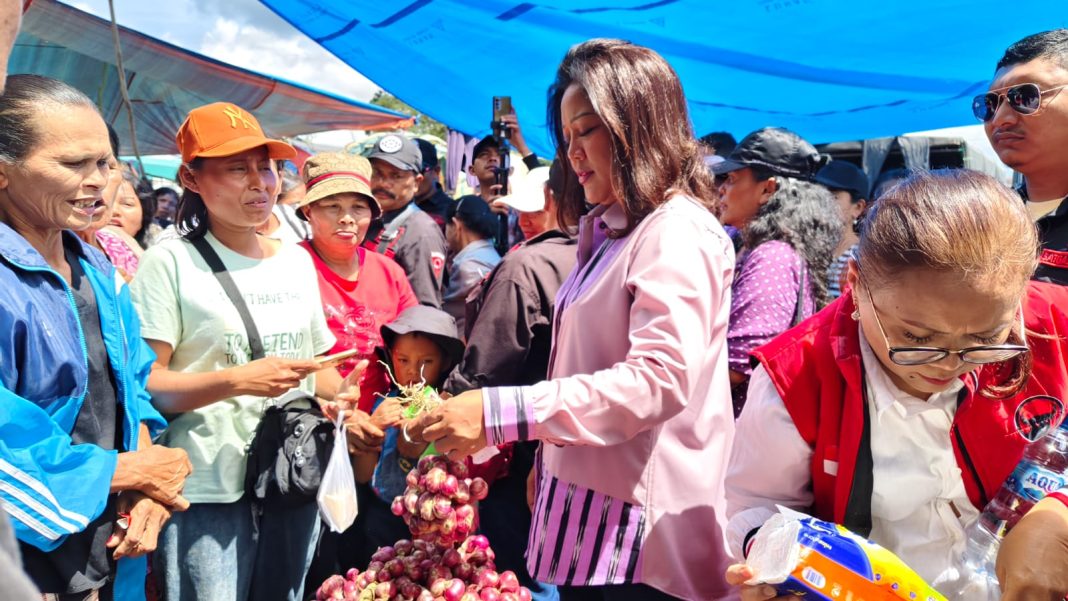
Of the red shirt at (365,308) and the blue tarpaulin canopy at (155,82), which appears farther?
the blue tarpaulin canopy at (155,82)

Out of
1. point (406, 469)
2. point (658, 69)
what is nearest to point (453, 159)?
point (406, 469)

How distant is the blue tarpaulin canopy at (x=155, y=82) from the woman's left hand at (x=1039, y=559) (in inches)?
354

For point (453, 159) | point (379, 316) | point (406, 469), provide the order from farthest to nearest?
point (453, 159) → point (379, 316) → point (406, 469)

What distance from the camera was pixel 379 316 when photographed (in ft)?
10.4

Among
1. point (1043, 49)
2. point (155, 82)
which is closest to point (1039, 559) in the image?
point (1043, 49)

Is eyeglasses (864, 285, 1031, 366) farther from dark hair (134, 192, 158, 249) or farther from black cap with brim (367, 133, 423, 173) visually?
dark hair (134, 192, 158, 249)

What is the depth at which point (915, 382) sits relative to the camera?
1.31m

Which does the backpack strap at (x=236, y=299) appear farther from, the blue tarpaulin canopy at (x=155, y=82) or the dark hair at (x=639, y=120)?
the blue tarpaulin canopy at (x=155, y=82)

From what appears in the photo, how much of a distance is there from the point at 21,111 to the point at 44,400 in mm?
711

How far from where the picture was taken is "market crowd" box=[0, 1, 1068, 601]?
4.31 ft

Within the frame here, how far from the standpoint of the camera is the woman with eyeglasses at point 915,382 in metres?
1.20

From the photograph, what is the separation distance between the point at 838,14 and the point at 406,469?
9.77 ft

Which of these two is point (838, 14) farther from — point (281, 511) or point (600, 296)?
point (281, 511)

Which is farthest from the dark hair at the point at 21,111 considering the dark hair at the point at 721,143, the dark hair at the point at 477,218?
the dark hair at the point at 721,143
